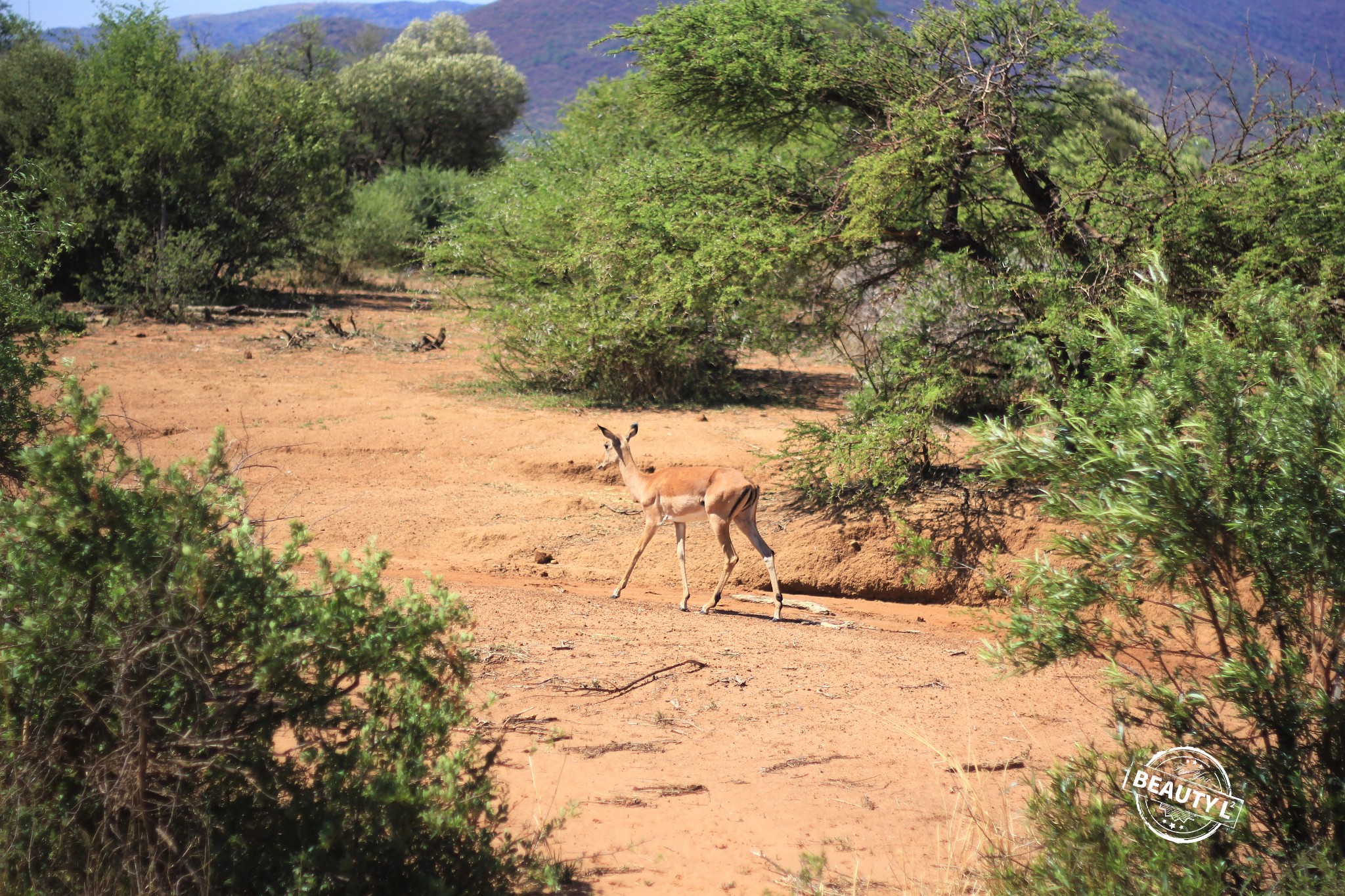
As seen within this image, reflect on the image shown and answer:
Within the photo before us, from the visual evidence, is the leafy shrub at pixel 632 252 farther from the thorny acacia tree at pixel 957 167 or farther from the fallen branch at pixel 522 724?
the fallen branch at pixel 522 724

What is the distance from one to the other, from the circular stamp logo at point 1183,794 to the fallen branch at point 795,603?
5.70 metres

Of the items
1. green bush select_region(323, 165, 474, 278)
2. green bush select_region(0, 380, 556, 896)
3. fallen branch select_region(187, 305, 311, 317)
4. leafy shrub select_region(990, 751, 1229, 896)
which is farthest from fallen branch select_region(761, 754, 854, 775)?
green bush select_region(323, 165, 474, 278)

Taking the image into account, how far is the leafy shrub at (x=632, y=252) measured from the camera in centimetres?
1145

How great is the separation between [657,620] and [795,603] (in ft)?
6.89

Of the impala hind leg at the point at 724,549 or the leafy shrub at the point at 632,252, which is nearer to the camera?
the impala hind leg at the point at 724,549

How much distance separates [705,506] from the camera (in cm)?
1008

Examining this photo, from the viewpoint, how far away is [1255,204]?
10.3 metres

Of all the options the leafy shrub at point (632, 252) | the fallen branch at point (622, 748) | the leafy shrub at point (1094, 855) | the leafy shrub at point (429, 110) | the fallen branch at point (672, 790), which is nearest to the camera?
the leafy shrub at point (1094, 855)

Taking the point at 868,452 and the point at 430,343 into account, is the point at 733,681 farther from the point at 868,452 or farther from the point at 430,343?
the point at 430,343

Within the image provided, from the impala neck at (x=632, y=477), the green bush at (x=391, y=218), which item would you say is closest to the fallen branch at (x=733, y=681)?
the impala neck at (x=632, y=477)

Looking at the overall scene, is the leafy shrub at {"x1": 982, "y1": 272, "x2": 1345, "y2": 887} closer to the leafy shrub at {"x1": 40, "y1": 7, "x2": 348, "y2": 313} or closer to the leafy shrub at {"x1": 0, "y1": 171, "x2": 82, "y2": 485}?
the leafy shrub at {"x1": 0, "y1": 171, "x2": 82, "y2": 485}

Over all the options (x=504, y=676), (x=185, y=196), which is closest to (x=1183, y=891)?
(x=504, y=676)

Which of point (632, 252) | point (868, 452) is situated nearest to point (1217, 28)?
point (632, 252)

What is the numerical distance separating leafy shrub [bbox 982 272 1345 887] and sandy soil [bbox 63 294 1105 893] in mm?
1149
